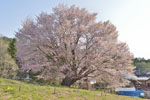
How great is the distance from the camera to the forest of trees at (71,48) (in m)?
9.98

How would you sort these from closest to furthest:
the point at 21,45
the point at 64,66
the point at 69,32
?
the point at 64,66 < the point at 69,32 < the point at 21,45

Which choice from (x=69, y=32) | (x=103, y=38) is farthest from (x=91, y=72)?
(x=69, y=32)

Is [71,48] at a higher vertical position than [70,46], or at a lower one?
lower

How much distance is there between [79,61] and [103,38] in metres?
2.89

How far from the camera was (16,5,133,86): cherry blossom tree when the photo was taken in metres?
9.97

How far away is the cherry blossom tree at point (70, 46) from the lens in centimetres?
997

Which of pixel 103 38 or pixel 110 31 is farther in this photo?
pixel 110 31

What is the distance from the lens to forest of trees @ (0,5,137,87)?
32.7 feet

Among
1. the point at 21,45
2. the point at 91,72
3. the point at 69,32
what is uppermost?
the point at 69,32

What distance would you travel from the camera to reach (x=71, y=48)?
990cm

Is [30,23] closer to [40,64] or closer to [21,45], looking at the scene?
[21,45]

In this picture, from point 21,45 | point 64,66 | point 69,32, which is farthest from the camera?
point 21,45

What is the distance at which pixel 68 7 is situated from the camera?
11148 millimetres

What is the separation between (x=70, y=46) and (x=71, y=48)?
0.61ft
